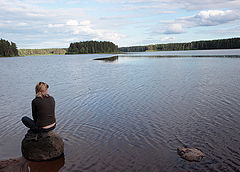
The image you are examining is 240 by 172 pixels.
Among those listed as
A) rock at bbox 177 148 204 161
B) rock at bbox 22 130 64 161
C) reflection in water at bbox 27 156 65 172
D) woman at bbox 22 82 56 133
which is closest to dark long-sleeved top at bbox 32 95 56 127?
woman at bbox 22 82 56 133

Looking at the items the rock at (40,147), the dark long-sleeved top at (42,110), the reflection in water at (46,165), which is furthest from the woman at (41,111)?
the reflection in water at (46,165)

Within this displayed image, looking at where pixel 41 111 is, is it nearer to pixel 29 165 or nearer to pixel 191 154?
pixel 29 165

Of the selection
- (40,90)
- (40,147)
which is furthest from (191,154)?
(40,90)

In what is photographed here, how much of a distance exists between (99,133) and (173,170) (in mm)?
4453

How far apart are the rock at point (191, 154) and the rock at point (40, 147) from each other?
181 inches

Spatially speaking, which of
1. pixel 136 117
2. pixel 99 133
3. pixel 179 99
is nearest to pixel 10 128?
pixel 99 133

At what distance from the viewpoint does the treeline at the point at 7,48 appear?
152 metres

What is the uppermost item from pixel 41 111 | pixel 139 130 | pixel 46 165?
pixel 41 111

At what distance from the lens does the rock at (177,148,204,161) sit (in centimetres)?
851

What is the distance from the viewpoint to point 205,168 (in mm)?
7980

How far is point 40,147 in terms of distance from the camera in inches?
341

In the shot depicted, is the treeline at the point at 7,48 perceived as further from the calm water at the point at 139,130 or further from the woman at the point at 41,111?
the woman at the point at 41,111

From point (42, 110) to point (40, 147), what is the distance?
137 centimetres

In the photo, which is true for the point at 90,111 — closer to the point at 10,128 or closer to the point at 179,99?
the point at 10,128
